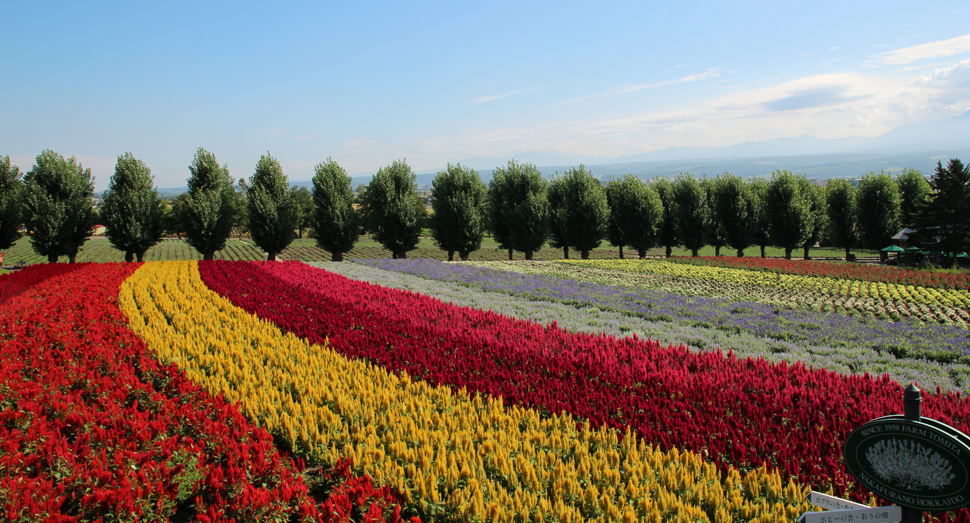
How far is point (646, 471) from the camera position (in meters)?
4.50

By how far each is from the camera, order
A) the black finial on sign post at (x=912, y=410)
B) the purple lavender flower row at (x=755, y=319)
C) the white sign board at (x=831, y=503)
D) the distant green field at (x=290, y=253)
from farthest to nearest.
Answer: the distant green field at (x=290, y=253) < the purple lavender flower row at (x=755, y=319) < the white sign board at (x=831, y=503) < the black finial on sign post at (x=912, y=410)

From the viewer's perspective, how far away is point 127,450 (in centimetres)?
492

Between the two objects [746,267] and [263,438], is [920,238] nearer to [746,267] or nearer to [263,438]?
[746,267]

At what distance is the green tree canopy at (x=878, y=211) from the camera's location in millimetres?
43812

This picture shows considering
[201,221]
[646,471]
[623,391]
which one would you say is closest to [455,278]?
[623,391]

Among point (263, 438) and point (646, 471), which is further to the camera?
point (263, 438)

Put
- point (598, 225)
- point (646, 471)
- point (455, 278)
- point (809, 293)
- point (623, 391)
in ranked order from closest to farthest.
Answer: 1. point (646, 471)
2. point (623, 391)
3. point (809, 293)
4. point (455, 278)
5. point (598, 225)

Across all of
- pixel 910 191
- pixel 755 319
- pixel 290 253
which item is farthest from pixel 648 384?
pixel 290 253

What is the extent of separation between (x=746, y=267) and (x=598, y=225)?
16.5 m

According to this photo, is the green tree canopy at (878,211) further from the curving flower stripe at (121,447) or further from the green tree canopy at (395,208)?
the curving flower stripe at (121,447)

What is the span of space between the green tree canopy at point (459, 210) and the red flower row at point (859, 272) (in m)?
18.5

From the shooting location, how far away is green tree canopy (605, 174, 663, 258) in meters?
43.5

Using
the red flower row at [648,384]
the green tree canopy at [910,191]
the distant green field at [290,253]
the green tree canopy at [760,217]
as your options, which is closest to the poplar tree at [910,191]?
the green tree canopy at [910,191]

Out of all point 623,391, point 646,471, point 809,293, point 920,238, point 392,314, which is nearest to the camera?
point 646,471
